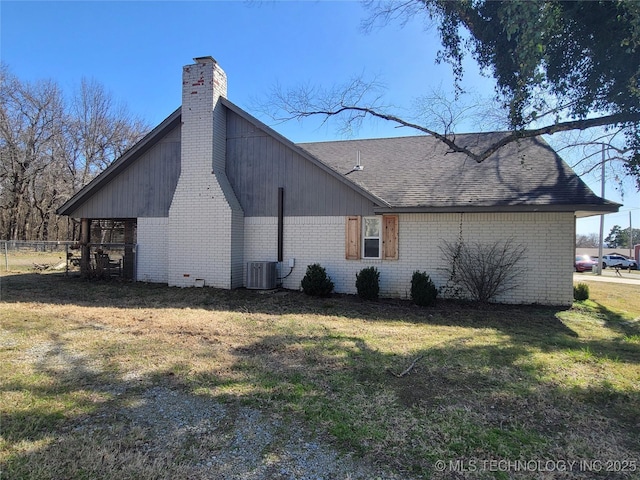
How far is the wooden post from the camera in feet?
41.8

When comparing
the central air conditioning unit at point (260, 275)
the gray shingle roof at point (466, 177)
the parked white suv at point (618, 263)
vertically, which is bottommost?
the parked white suv at point (618, 263)

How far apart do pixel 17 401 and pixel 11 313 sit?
4.85 metres

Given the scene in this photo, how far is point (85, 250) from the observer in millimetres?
12859

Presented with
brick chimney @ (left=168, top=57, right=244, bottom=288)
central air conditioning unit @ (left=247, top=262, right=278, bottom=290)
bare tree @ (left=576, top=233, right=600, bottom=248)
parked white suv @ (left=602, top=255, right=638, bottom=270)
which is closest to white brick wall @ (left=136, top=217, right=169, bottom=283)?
brick chimney @ (left=168, top=57, right=244, bottom=288)

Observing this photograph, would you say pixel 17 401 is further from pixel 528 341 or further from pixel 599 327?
pixel 599 327

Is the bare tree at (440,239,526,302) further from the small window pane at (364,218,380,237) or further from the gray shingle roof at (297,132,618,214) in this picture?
the small window pane at (364,218,380,237)

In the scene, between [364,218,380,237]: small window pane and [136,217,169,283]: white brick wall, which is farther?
[136,217,169,283]: white brick wall

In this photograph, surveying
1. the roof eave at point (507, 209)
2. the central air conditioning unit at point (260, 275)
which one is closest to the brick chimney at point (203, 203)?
the central air conditioning unit at point (260, 275)

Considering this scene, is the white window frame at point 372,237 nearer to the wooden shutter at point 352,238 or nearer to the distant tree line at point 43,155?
the wooden shutter at point 352,238

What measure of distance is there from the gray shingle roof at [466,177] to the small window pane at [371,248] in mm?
1251

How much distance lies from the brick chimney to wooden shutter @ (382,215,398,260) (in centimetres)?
429

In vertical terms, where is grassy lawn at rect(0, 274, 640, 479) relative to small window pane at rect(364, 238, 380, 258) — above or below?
below

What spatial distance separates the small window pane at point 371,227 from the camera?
10.6 metres

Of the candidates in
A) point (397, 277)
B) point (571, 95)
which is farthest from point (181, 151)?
point (571, 95)
